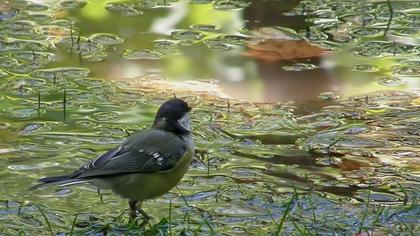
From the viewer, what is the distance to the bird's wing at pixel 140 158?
4.77m

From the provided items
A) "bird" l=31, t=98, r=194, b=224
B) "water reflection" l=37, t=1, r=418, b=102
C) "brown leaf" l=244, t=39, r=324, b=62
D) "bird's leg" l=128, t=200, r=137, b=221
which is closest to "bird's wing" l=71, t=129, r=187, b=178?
"bird" l=31, t=98, r=194, b=224

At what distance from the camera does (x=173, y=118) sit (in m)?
5.07

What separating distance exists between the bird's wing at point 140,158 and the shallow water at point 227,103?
26 cm

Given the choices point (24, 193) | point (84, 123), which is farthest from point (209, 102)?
point (24, 193)

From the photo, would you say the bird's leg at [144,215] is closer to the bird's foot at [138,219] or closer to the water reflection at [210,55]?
the bird's foot at [138,219]

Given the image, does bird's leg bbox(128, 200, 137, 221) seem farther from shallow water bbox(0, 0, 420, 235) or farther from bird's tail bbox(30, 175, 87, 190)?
bird's tail bbox(30, 175, 87, 190)

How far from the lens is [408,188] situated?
17.6ft

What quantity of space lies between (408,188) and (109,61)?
2559 mm

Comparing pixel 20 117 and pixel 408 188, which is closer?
pixel 408 188

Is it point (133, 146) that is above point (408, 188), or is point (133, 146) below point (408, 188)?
above

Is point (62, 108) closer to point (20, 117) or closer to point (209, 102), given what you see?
point (20, 117)

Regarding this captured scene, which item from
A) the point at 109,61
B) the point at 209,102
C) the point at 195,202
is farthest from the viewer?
the point at 109,61

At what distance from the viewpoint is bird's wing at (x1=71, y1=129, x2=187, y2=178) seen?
4.77 meters

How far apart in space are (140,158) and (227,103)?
180cm
